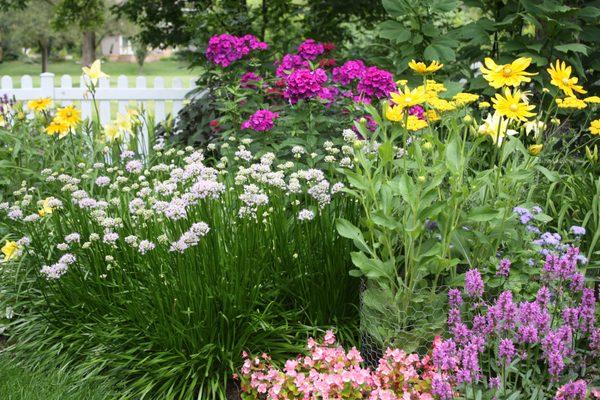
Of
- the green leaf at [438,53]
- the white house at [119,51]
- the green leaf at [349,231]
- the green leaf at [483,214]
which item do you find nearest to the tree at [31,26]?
the white house at [119,51]

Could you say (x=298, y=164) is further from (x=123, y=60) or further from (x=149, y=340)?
(x=123, y=60)

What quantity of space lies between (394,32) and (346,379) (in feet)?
9.06

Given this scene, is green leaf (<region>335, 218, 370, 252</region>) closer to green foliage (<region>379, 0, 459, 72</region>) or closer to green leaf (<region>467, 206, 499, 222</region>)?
green leaf (<region>467, 206, 499, 222</region>)

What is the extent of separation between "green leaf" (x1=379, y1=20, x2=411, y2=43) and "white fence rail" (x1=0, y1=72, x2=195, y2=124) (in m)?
2.74

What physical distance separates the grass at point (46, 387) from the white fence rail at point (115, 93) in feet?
13.7

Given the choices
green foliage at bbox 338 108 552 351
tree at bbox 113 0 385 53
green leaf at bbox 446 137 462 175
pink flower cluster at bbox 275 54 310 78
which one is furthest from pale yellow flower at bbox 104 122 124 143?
green leaf at bbox 446 137 462 175

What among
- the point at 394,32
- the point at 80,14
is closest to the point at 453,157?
the point at 394,32

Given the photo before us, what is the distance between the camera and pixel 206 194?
255 cm

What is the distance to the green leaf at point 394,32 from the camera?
4414mm

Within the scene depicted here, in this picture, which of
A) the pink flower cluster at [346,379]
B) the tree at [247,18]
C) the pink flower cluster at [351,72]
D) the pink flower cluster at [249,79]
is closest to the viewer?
the pink flower cluster at [346,379]

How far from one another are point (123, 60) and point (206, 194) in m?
47.1

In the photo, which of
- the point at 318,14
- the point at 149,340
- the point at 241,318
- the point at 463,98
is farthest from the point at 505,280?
the point at 318,14

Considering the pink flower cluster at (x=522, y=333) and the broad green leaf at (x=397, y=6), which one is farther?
the broad green leaf at (x=397, y=6)

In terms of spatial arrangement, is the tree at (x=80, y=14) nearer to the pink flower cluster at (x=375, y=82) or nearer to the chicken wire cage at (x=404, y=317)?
the pink flower cluster at (x=375, y=82)
